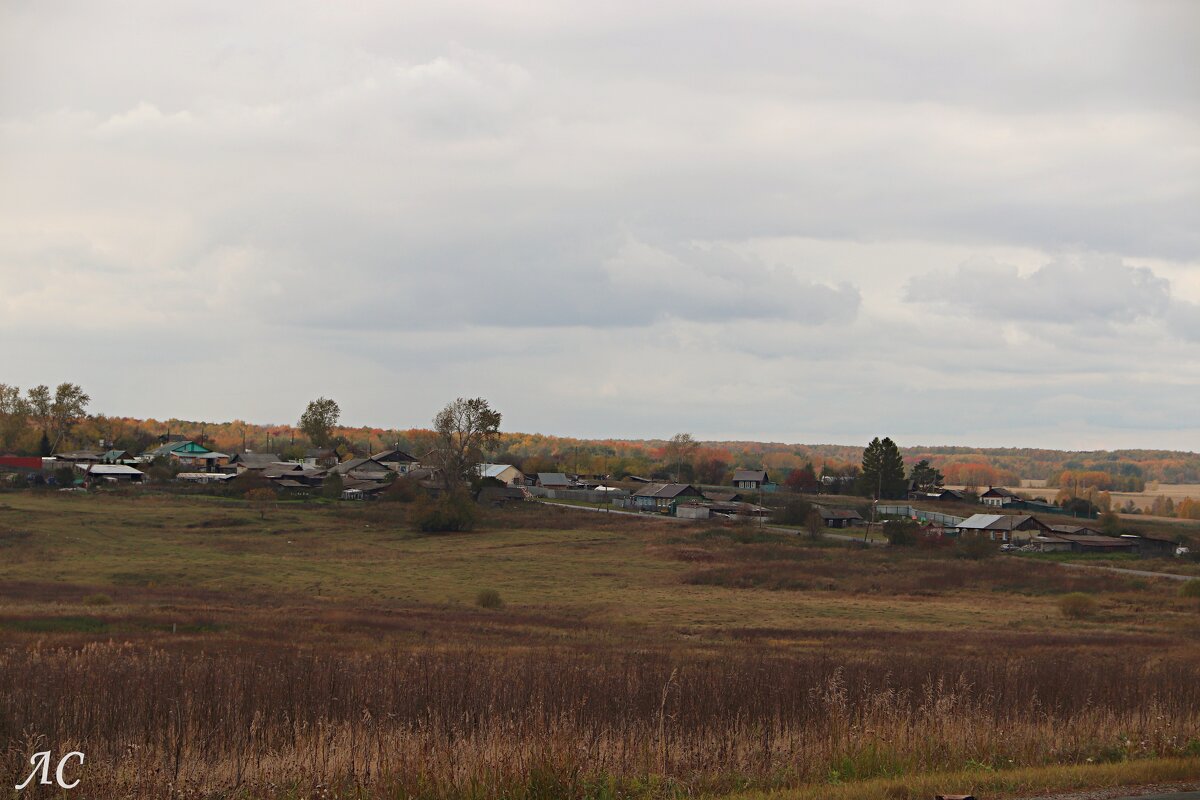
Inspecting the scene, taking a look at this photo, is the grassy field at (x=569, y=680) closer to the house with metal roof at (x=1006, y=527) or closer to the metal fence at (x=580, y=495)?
the house with metal roof at (x=1006, y=527)

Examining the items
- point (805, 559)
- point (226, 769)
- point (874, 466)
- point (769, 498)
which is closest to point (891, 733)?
point (226, 769)

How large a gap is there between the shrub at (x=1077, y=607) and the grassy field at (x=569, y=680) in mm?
594

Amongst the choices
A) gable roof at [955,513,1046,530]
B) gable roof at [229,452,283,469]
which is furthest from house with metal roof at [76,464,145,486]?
gable roof at [955,513,1046,530]

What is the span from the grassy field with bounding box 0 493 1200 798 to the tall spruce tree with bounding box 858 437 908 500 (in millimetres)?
82400

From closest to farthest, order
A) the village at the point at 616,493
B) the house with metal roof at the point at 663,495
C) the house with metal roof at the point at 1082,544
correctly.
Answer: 1. the house with metal roof at the point at 1082,544
2. the village at the point at 616,493
3. the house with metal roof at the point at 663,495

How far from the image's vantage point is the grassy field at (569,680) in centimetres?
1393

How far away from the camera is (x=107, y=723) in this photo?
16109 mm

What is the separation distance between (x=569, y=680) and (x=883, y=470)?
141555 millimetres

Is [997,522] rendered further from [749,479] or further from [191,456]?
[191,456]

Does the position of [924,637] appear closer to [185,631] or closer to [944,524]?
Answer: [185,631]

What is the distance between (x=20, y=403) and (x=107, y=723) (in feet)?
677

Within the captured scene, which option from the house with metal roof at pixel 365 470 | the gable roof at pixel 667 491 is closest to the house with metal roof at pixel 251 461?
the house with metal roof at pixel 365 470

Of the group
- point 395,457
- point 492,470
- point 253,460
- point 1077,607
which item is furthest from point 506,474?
point 1077,607

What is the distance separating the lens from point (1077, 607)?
58.3 meters
